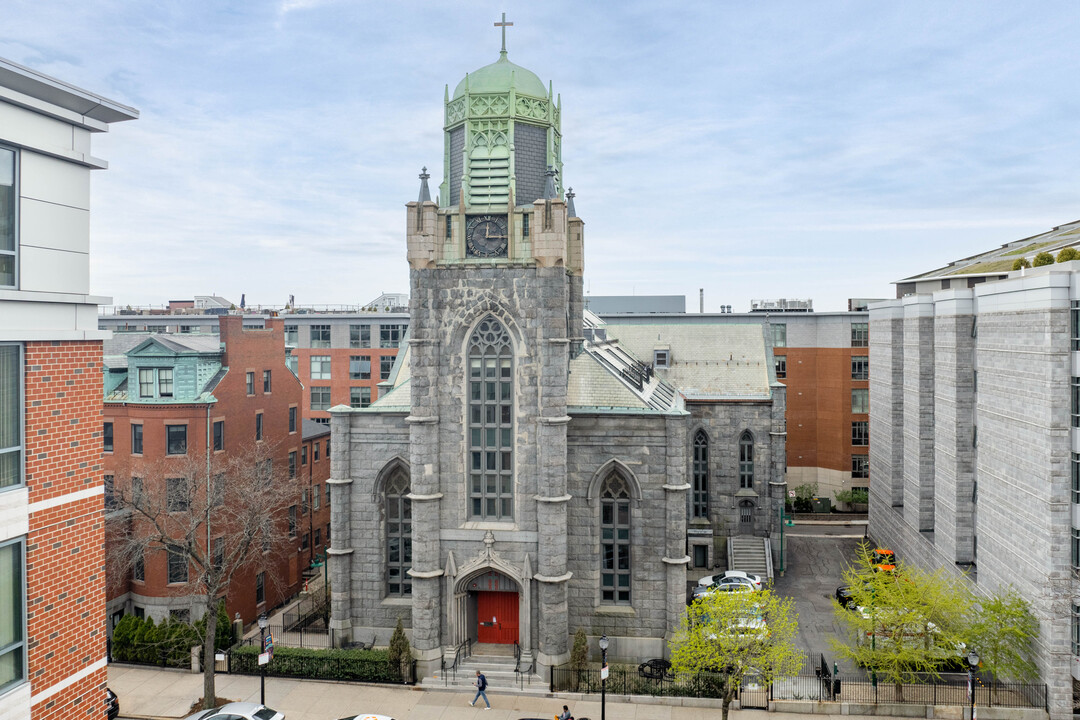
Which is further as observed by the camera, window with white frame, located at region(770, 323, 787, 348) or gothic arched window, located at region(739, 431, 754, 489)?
window with white frame, located at region(770, 323, 787, 348)

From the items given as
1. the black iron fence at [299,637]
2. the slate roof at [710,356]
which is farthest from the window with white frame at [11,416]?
the slate roof at [710,356]

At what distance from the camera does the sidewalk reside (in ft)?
87.6

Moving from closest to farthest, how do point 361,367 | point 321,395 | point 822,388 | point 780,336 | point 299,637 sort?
point 299,637 < point 822,388 < point 780,336 < point 361,367 < point 321,395

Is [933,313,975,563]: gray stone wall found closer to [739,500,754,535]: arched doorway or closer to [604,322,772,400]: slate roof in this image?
[739,500,754,535]: arched doorway

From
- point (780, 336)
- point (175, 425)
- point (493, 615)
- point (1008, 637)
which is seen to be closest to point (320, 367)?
point (175, 425)

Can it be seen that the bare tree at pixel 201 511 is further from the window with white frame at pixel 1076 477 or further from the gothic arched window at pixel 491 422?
the window with white frame at pixel 1076 477

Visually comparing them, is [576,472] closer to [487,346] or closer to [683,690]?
[487,346]

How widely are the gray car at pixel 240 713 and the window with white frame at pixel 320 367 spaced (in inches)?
1725

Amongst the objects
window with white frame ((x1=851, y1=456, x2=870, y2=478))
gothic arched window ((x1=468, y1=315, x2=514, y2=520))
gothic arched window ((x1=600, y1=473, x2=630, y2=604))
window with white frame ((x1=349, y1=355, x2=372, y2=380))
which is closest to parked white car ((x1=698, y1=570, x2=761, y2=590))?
gothic arched window ((x1=600, y1=473, x2=630, y2=604))

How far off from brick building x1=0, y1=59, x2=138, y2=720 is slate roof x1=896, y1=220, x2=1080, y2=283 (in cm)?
3278

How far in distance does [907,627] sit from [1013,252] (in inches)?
931

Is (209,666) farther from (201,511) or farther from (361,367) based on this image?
(361,367)

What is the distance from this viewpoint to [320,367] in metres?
67.6

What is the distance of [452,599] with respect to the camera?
29719 mm
